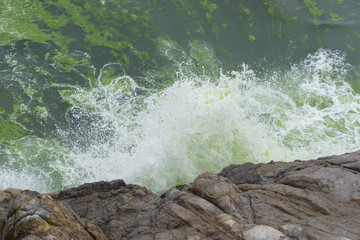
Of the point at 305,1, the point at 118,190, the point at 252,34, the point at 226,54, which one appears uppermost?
the point at 305,1

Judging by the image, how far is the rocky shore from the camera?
4.06m

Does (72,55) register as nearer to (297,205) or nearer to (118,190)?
(118,190)

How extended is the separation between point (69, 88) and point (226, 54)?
437cm

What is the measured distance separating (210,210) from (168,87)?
5544 mm

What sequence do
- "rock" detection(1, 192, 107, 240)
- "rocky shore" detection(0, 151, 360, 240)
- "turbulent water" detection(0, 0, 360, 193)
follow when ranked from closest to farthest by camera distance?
1. "rock" detection(1, 192, 107, 240)
2. "rocky shore" detection(0, 151, 360, 240)
3. "turbulent water" detection(0, 0, 360, 193)

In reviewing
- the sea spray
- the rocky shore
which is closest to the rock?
the rocky shore

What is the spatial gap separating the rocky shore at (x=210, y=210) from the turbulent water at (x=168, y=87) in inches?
86.2

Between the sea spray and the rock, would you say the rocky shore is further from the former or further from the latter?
the sea spray

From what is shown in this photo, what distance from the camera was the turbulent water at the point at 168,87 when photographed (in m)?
7.91

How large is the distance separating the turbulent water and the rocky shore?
219 centimetres

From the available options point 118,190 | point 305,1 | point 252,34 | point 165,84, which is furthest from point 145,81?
point 305,1

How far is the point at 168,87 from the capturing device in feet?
32.1

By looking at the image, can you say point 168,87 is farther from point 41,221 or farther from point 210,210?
point 41,221

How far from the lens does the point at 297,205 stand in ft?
15.1
